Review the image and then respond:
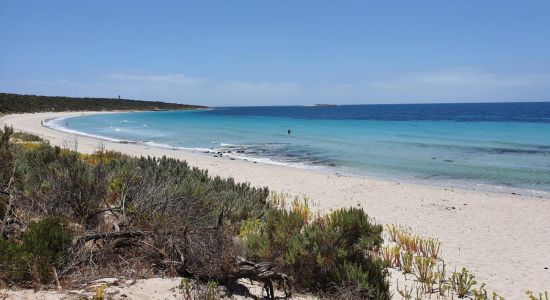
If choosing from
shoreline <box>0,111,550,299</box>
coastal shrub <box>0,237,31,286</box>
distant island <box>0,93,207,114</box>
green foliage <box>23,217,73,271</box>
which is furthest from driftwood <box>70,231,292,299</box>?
distant island <box>0,93,207,114</box>

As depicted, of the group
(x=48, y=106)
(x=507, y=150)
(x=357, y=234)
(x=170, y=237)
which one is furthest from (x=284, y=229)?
(x=48, y=106)

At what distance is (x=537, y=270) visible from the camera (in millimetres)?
7176

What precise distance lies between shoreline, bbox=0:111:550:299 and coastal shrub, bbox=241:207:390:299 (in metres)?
2.59

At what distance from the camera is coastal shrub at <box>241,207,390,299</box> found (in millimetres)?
4832

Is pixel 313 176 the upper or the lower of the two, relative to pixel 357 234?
lower

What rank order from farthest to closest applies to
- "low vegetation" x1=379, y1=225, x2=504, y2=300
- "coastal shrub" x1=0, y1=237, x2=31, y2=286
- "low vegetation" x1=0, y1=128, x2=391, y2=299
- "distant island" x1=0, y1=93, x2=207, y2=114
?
"distant island" x1=0, y1=93, x2=207, y2=114 → "low vegetation" x1=379, y1=225, x2=504, y2=300 → "low vegetation" x1=0, y1=128, x2=391, y2=299 → "coastal shrub" x1=0, y1=237, x2=31, y2=286

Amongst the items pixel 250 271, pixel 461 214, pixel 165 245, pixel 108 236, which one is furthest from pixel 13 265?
pixel 461 214

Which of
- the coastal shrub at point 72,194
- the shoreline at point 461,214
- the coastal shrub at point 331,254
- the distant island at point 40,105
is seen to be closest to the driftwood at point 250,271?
the coastal shrub at point 331,254

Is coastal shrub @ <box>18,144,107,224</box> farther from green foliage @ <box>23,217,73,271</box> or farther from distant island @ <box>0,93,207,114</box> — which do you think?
distant island @ <box>0,93,207,114</box>

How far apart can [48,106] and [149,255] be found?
10178 cm

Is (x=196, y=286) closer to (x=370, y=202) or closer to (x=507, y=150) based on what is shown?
(x=370, y=202)

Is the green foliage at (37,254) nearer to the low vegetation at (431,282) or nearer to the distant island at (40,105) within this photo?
the low vegetation at (431,282)

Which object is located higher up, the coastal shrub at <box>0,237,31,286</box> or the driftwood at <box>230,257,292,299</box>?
the coastal shrub at <box>0,237,31,286</box>

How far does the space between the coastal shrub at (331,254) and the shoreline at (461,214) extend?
2.59m
